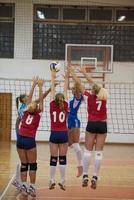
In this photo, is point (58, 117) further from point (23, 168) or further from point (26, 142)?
point (23, 168)

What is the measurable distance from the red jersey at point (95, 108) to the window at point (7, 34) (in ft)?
36.2

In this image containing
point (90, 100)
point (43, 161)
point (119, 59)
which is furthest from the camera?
point (119, 59)

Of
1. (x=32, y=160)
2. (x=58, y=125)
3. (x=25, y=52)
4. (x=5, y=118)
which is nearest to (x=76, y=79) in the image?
(x=58, y=125)

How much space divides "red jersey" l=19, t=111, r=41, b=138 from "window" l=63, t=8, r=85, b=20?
436 inches

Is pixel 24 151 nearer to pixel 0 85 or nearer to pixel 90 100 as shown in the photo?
pixel 90 100

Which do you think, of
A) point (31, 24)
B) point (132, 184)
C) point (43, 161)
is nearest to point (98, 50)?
point (31, 24)

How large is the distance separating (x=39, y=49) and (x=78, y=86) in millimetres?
10516

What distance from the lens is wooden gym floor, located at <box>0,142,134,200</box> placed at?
7.75 meters

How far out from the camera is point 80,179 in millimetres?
9508

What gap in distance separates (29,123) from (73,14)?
11.3 meters

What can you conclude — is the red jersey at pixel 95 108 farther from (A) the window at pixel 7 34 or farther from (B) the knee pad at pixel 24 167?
(A) the window at pixel 7 34

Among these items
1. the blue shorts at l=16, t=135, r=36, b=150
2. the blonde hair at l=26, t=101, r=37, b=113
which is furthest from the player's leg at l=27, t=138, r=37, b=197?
the blonde hair at l=26, t=101, r=37, b=113

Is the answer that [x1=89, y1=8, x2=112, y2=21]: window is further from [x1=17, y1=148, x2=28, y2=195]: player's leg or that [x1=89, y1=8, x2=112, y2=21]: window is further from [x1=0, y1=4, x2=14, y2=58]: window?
[x1=17, y1=148, x2=28, y2=195]: player's leg

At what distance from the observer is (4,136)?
56.4ft
